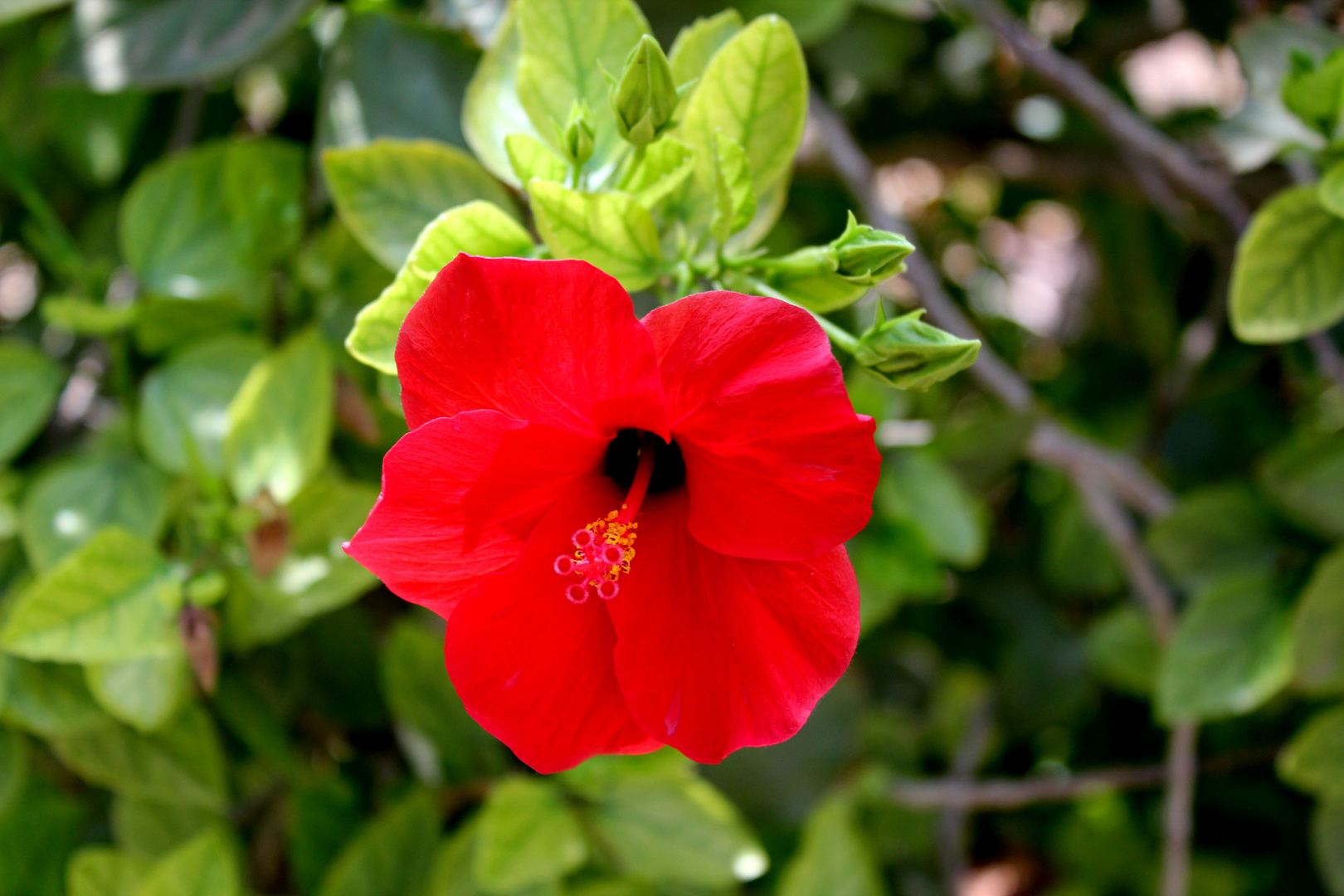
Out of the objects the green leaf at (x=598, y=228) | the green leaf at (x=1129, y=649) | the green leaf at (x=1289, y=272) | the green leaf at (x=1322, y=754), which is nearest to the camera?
the green leaf at (x=598, y=228)

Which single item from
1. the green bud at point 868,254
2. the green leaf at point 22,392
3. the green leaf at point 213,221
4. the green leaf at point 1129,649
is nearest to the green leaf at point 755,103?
the green bud at point 868,254

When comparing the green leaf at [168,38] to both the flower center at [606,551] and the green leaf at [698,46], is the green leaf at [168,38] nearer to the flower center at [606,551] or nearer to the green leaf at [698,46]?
the green leaf at [698,46]

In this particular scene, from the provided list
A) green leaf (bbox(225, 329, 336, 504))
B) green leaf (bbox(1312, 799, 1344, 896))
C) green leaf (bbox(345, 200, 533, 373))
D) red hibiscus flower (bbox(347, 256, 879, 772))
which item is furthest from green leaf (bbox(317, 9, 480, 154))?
green leaf (bbox(1312, 799, 1344, 896))

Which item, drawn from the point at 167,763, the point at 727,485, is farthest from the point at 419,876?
the point at 727,485

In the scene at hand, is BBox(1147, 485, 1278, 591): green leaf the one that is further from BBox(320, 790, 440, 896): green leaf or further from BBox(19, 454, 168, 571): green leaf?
BBox(19, 454, 168, 571): green leaf

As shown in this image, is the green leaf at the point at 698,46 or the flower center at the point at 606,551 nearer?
the flower center at the point at 606,551

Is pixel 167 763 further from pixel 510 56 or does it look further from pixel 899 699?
pixel 899 699

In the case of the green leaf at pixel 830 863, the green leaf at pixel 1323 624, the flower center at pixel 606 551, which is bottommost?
the green leaf at pixel 830 863
